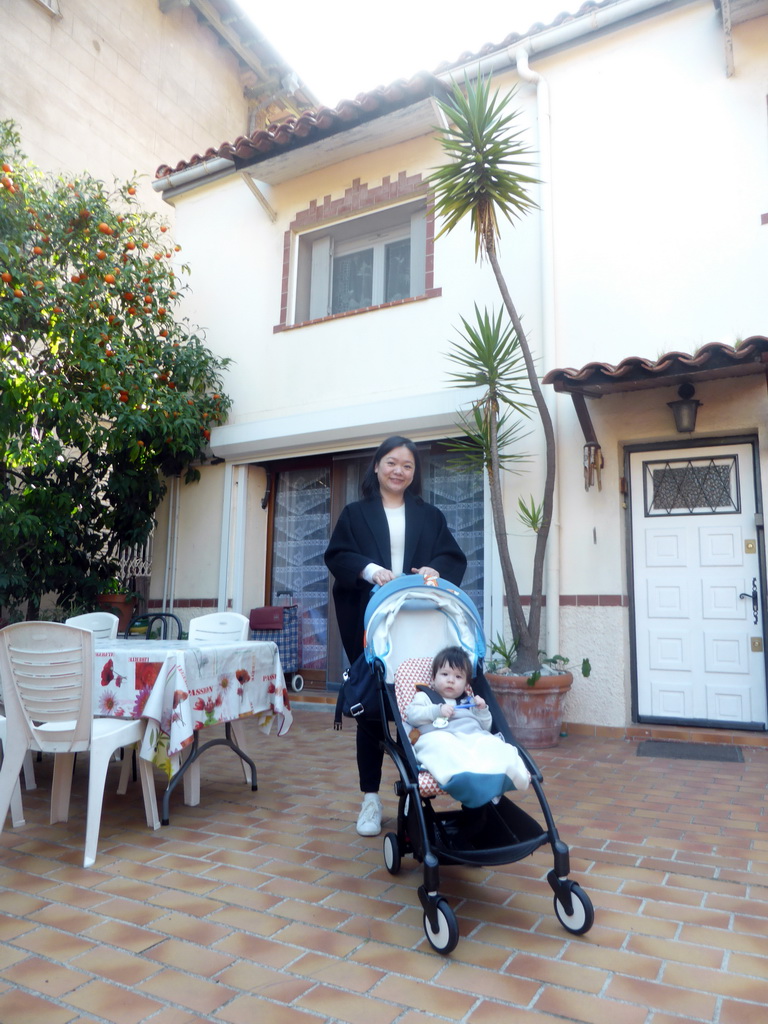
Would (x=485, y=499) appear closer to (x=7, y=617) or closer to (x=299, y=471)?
(x=299, y=471)

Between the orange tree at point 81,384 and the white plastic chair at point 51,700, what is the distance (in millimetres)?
3312

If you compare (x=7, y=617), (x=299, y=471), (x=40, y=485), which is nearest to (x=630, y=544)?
(x=299, y=471)

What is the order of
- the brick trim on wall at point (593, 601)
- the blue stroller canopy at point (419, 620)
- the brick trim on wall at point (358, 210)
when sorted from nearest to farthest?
the blue stroller canopy at point (419, 620) < the brick trim on wall at point (593, 601) < the brick trim on wall at point (358, 210)

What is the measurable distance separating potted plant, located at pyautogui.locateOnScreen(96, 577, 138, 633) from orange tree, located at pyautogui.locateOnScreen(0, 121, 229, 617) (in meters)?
0.11

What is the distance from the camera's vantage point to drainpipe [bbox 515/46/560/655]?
555cm

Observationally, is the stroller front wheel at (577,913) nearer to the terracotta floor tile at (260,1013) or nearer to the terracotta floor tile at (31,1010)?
the terracotta floor tile at (260,1013)

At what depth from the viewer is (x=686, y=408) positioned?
5.15m

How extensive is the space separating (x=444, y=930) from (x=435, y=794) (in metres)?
0.41

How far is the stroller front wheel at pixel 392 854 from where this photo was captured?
8.55ft

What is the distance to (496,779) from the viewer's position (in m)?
2.20

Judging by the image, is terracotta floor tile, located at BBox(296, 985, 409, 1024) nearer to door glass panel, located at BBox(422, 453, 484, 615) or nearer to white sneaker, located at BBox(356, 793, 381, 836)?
white sneaker, located at BBox(356, 793, 381, 836)

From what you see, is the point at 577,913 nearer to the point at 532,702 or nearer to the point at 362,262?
the point at 532,702

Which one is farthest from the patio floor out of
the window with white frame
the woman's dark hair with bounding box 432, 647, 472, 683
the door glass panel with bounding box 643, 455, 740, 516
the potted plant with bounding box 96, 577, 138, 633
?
the window with white frame

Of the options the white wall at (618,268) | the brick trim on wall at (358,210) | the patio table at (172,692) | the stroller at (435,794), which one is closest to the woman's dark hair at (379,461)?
the stroller at (435,794)
